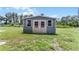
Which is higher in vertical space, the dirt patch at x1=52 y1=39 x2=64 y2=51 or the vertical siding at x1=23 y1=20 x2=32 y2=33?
the vertical siding at x1=23 y1=20 x2=32 y2=33

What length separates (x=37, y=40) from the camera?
20.1 ft

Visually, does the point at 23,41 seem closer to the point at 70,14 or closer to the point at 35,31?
the point at 35,31

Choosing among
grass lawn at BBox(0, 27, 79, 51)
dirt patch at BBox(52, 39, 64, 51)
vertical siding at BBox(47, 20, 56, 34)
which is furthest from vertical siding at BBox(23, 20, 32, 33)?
dirt patch at BBox(52, 39, 64, 51)

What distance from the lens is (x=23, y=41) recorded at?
6.11 metres

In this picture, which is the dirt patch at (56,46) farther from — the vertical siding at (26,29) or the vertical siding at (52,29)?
the vertical siding at (26,29)

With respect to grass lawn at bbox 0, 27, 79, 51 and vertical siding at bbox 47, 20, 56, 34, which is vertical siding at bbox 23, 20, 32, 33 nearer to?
grass lawn at bbox 0, 27, 79, 51

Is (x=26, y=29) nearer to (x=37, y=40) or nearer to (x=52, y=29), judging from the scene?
(x=37, y=40)

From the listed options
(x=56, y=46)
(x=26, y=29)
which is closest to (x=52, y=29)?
(x=56, y=46)

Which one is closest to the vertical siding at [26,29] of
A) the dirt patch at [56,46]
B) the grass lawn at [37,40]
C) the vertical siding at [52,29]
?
the grass lawn at [37,40]

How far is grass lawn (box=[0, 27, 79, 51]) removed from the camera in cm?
611

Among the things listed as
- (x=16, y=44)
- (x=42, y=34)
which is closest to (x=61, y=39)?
(x=42, y=34)

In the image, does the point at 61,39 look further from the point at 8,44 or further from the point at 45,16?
the point at 8,44
